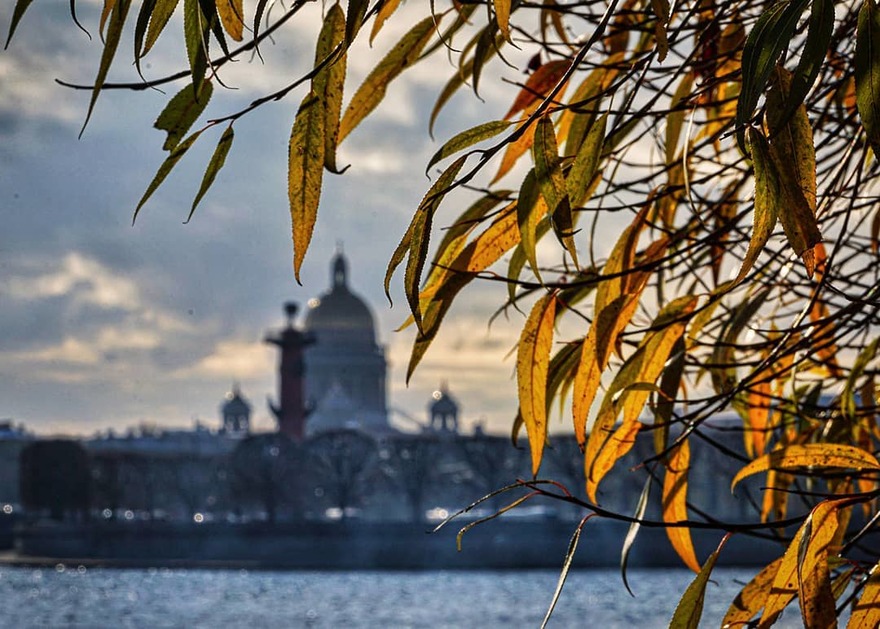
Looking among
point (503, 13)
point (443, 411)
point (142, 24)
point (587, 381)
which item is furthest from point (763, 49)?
point (443, 411)

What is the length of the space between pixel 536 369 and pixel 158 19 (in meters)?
0.45

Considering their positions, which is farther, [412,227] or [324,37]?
[324,37]

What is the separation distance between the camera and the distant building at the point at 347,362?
2514 inches

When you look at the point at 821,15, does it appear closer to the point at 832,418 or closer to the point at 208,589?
the point at 832,418

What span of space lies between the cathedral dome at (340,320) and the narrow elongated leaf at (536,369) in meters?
63.3

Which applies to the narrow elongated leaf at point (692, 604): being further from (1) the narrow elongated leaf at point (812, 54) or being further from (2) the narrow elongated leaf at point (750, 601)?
(1) the narrow elongated leaf at point (812, 54)

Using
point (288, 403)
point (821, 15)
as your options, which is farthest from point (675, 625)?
point (288, 403)

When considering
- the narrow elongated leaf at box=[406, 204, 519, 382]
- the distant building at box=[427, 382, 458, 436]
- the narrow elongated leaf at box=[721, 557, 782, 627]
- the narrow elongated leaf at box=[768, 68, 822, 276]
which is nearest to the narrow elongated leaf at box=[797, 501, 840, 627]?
the narrow elongated leaf at box=[721, 557, 782, 627]

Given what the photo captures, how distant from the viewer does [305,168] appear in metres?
1.15

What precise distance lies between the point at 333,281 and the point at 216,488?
23.7 meters

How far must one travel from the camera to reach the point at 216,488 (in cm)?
4703

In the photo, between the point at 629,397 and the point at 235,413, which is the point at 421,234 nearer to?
the point at 629,397

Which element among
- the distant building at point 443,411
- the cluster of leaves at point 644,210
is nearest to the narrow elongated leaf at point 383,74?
the cluster of leaves at point 644,210

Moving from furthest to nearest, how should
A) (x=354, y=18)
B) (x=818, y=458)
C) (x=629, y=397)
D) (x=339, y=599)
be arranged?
(x=339, y=599), (x=629, y=397), (x=818, y=458), (x=354, y=18)
